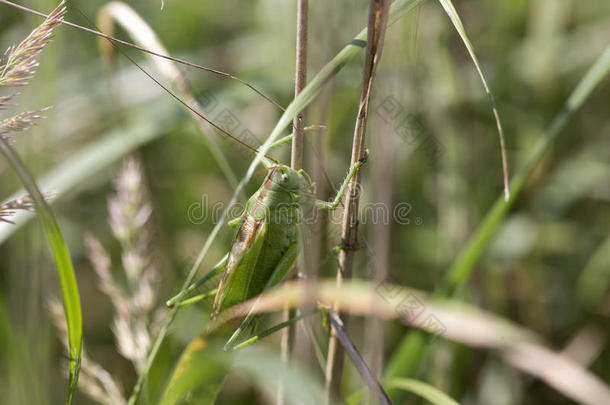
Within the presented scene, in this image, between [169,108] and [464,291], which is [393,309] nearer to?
[464,291]

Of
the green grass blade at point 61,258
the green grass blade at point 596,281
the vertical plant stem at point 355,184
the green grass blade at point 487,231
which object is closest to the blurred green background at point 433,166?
the green grass blade at point 596,281

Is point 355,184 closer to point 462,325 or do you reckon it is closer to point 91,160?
point 462,325

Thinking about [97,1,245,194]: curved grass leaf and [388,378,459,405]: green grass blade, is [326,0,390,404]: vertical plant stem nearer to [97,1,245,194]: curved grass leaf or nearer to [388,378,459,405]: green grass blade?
[388,378,459,405]: green grass blade

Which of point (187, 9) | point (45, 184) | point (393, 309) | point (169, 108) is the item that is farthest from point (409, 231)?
point (187, 9)

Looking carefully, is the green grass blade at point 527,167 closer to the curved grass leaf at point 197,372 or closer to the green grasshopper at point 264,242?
the green grasshopper at point 264,242

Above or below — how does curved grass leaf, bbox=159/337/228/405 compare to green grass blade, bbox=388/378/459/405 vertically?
above

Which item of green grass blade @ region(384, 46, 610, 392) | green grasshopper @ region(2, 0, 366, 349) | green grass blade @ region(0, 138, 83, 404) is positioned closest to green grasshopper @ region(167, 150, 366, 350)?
green grasshopper @ region(2, 0, 366, 349)
